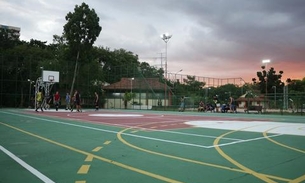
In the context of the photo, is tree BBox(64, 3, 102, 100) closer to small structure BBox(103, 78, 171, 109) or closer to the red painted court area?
small structure BBox(103, 78, 171, 109)

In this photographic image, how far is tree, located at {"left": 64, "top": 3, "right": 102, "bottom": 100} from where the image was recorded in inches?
1642

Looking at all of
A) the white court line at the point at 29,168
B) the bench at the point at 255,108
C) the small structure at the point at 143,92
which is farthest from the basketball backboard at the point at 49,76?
the white court line at the point at 29,168

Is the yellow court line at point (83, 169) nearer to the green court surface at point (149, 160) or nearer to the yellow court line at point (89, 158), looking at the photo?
the green court surface at point (149, 160)

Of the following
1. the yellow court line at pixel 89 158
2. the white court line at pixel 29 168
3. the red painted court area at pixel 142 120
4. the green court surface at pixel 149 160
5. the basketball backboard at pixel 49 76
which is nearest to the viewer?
the white court line at pixel 29 168

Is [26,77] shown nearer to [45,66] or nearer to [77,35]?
[45,66]

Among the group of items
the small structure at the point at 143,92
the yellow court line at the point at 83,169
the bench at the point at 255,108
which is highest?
the small structure at the point at 143,92

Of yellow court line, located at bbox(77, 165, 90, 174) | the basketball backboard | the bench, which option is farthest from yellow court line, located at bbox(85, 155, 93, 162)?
the basketball backboard

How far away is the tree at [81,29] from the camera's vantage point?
41.7 m

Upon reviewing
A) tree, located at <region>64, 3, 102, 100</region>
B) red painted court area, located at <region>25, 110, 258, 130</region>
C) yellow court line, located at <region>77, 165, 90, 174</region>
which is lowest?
yellow court line, located at <region>77, 165, 90, 174</region>

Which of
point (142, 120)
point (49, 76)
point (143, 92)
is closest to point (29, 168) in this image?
point (142, 120)

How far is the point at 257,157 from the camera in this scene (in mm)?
5891

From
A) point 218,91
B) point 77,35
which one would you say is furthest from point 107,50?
point 218,91

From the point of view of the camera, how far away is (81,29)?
42250 mm

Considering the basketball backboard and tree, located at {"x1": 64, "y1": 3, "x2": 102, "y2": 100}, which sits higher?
tree, located at {"x1": 64, "y1": 3, "x2": 102, "y2": 100}
